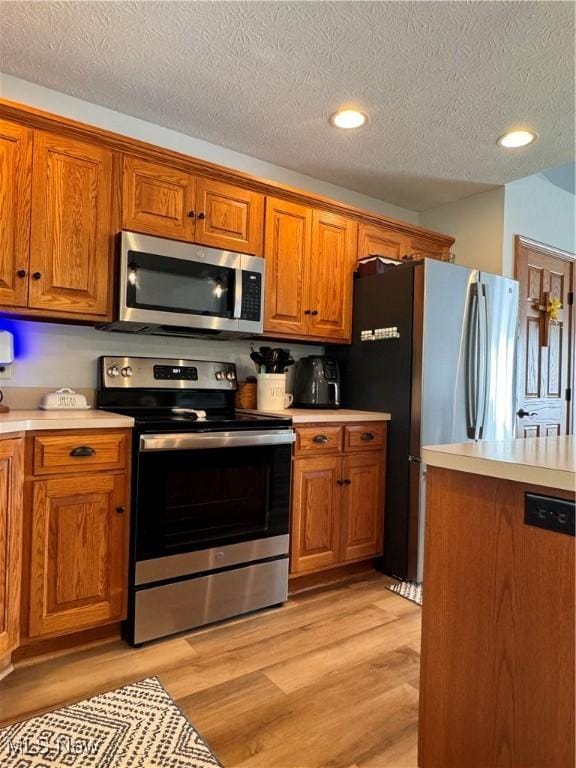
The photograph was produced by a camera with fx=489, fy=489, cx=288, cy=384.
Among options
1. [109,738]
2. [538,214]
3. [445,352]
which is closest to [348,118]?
[445,352]

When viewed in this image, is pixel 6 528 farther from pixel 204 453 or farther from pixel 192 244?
pixel 192 244

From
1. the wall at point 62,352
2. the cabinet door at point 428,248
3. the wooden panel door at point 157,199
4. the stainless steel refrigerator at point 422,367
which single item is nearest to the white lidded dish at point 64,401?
the wall at point 62,352

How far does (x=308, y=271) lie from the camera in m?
2.87

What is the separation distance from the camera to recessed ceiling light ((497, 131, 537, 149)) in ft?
8.66

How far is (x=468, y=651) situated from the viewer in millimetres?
1151

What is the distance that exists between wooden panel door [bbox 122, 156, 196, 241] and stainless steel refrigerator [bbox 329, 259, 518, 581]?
3.76 ft

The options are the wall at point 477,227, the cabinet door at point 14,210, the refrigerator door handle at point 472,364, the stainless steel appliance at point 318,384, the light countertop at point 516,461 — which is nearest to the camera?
the light countertop at point 516,461

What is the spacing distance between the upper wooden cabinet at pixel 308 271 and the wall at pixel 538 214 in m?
1.18

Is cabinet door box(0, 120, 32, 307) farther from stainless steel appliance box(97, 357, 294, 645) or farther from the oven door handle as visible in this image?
the oven door handle

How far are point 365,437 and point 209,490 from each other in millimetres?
963

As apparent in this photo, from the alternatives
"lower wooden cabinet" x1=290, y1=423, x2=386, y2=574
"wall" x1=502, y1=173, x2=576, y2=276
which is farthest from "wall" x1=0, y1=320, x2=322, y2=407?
"wall" x1=502, y1=173, x2=576, y2=276

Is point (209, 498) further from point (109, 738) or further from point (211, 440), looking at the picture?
point (109, 738)

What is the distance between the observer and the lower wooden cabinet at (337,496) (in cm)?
247

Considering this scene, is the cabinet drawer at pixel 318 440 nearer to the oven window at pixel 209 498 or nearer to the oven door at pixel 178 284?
the oven window at pixel 209 498
